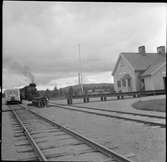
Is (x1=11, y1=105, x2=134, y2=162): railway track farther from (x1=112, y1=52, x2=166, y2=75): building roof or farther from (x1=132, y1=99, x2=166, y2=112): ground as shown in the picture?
(x1=112, y1=52, x2=166, y2=75): building roof

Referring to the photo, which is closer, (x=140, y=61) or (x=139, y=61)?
(x=139, y=61)

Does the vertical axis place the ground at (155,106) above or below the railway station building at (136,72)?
below

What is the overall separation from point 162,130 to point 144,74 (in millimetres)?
19531

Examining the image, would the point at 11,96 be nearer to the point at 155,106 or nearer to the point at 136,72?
the point at 136,72

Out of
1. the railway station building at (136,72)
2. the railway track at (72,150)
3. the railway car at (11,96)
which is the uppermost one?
the railway station building at (136,72)

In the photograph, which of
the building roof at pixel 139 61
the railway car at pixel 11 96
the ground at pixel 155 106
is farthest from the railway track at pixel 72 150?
the railway car at pixel 11 96

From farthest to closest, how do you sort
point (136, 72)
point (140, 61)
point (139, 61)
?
point (140, 61) < point (139, 61) < point (136, 72)

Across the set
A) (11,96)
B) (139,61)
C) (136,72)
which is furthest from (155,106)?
(11,96)

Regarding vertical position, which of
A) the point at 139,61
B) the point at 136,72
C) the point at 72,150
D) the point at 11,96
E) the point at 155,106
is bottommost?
the point at 72,150

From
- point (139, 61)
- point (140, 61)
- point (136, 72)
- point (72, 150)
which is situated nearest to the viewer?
point (72, 150)

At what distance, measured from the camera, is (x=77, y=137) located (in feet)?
25.9

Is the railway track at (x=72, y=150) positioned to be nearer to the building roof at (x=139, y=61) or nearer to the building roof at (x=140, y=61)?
the building roof at (x=139, y=61)

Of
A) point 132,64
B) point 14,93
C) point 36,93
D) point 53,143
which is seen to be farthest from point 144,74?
point 53,143

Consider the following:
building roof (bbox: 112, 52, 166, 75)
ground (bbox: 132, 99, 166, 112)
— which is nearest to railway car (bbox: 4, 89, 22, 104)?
building roof (bbox: 112, 52, 166, 75)
